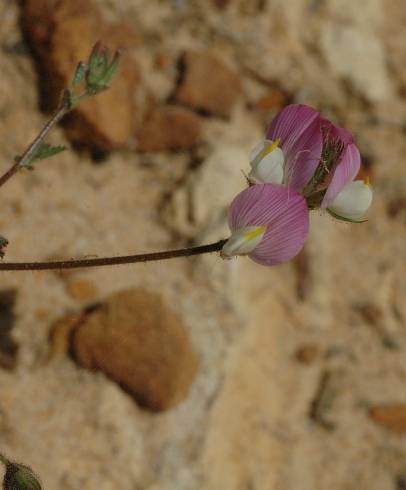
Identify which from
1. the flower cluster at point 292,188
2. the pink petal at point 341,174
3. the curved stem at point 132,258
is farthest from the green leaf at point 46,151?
the pink petal at point 341,174

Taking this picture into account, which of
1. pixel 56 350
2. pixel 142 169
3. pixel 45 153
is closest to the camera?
pixel 45 153

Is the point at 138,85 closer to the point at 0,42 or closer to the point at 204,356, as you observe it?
the point at 0,42

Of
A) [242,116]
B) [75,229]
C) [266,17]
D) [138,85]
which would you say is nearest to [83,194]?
[75,229]

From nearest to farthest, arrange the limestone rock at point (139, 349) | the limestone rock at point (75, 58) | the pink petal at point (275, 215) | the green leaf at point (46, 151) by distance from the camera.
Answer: the pink petal at point (275, 215)
the green leaf at point (46, 151)
the limestone rock at point (139, 349)
the limestone rock at point (75, 58)

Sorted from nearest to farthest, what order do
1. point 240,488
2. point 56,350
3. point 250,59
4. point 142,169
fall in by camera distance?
point 56,350
point 240,488
point 142,169
point 250,59

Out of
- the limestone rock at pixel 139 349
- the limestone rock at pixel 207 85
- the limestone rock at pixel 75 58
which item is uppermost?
the limestone rock at pixel 207 85

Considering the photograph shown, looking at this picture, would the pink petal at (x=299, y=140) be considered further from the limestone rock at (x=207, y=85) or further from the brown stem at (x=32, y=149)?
the limestone rock at (x=207, y=85)

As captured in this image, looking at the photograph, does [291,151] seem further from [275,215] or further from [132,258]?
[132,258]

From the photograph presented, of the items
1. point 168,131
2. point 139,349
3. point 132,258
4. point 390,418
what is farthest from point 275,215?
point 390,418
